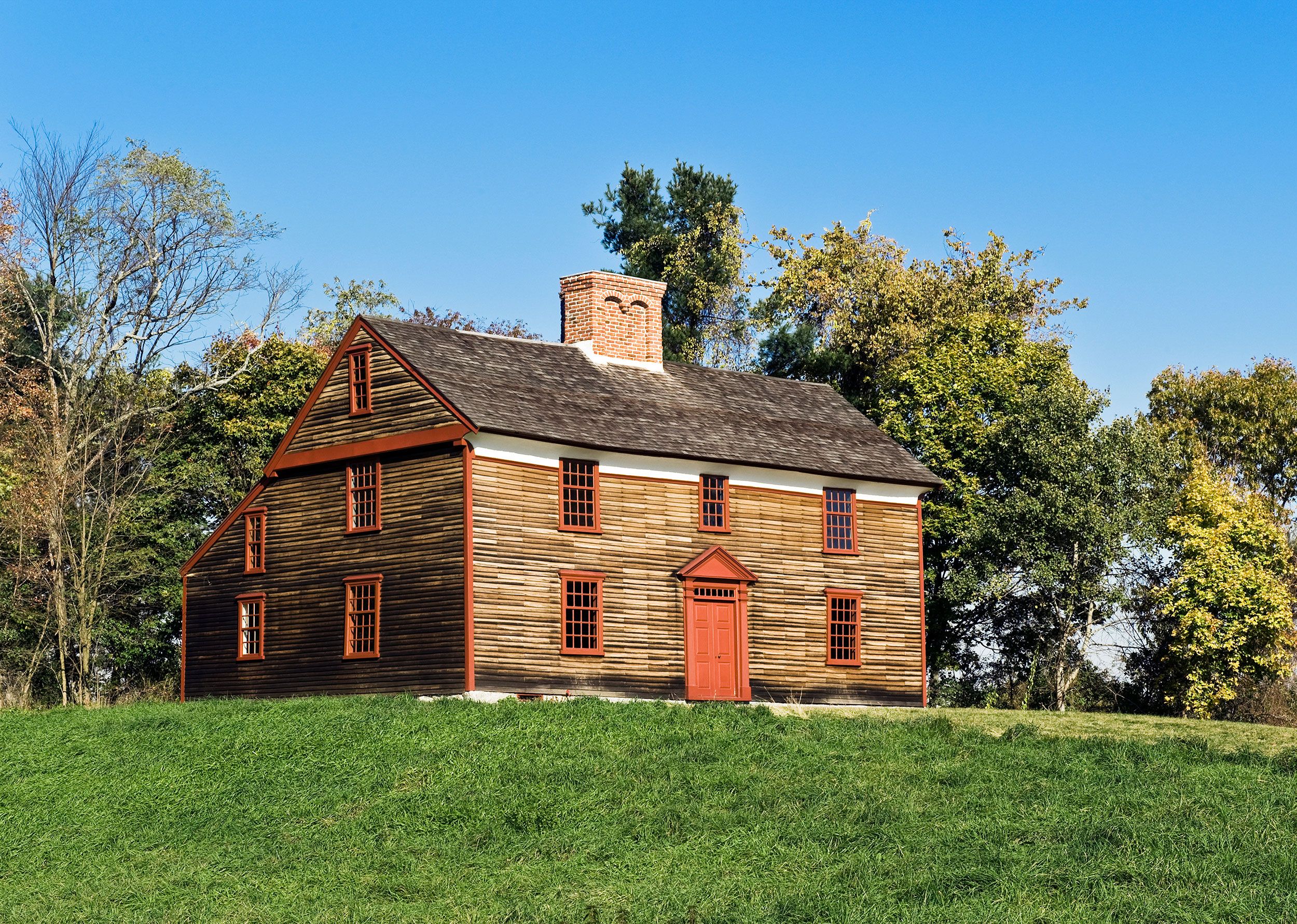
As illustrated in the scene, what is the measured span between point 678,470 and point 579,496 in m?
2.59

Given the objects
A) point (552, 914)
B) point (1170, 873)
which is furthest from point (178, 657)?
point (1170, 873)

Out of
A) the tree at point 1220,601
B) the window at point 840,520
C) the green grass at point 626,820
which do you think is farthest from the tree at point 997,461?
the green grass at point 626,820

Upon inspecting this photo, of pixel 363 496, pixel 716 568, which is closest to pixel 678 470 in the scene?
pixel 716 568

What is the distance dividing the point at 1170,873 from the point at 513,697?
47.7 feet

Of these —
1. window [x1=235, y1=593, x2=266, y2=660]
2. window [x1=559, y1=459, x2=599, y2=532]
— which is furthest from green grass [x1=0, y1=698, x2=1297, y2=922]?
window [x1=235, y1=593, x2=266, y2=660]

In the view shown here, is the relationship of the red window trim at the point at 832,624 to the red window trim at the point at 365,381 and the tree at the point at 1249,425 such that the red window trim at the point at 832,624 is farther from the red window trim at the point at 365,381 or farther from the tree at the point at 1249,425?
the tree at the point at 1249,425

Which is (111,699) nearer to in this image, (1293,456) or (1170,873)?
(1170,873)

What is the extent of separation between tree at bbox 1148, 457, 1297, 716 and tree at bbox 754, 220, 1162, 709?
148 centimetres

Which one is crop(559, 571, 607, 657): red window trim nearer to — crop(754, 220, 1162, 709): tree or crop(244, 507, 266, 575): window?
crop(244, 507, 266, 575): window

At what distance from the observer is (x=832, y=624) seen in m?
35.8

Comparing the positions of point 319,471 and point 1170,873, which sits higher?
point 319,471

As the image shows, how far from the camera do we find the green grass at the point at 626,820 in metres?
16.8

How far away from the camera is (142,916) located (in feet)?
58.5

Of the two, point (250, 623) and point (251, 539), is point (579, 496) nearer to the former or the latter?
point (251, 539)
